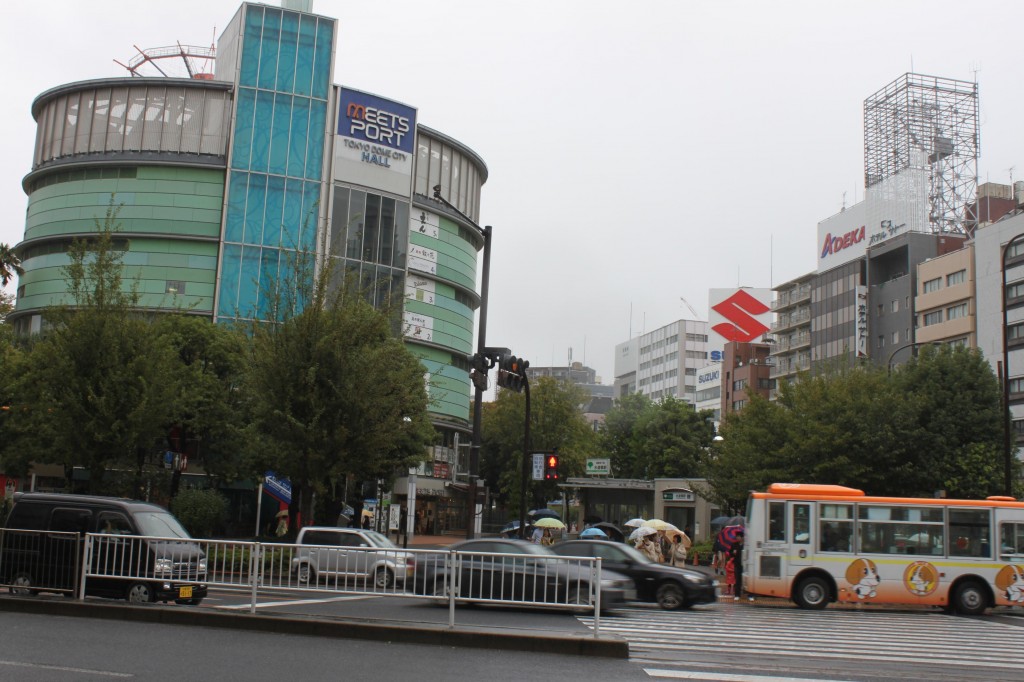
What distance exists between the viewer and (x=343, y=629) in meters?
13.1

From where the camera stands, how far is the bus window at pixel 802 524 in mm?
23516

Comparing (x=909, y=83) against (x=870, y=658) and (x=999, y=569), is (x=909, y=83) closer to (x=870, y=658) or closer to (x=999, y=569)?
(x=999, y=569)

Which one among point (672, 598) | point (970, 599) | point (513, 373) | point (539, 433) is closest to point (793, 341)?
point (539, 433)

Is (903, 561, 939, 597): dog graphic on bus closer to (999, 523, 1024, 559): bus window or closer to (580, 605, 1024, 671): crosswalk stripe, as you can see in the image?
(580, 605, 1024, 671): crosswalk stripe

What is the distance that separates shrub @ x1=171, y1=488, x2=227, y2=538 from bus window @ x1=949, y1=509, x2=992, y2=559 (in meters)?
27.2

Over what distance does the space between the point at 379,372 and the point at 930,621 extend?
1354 centimetres

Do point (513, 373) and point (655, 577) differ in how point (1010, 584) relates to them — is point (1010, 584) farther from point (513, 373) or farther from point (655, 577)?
point (513, 373)

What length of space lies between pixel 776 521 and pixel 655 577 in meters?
4.07

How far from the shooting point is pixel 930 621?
20.7 metres

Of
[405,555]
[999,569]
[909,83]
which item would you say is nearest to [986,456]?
[999,569]

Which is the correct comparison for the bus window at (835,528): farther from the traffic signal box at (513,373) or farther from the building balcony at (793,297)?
the building balcony at (793,297)

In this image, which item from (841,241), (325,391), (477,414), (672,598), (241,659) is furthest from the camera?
(841,241)

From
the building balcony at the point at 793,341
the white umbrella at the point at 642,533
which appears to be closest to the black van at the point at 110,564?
the white umbrella at the point at 642,533

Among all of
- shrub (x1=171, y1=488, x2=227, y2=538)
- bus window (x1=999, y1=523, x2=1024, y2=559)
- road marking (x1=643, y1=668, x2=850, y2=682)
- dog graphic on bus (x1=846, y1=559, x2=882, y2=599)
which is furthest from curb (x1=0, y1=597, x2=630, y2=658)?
shrub (x1=171, y1=488, x2=227, y2=538)
